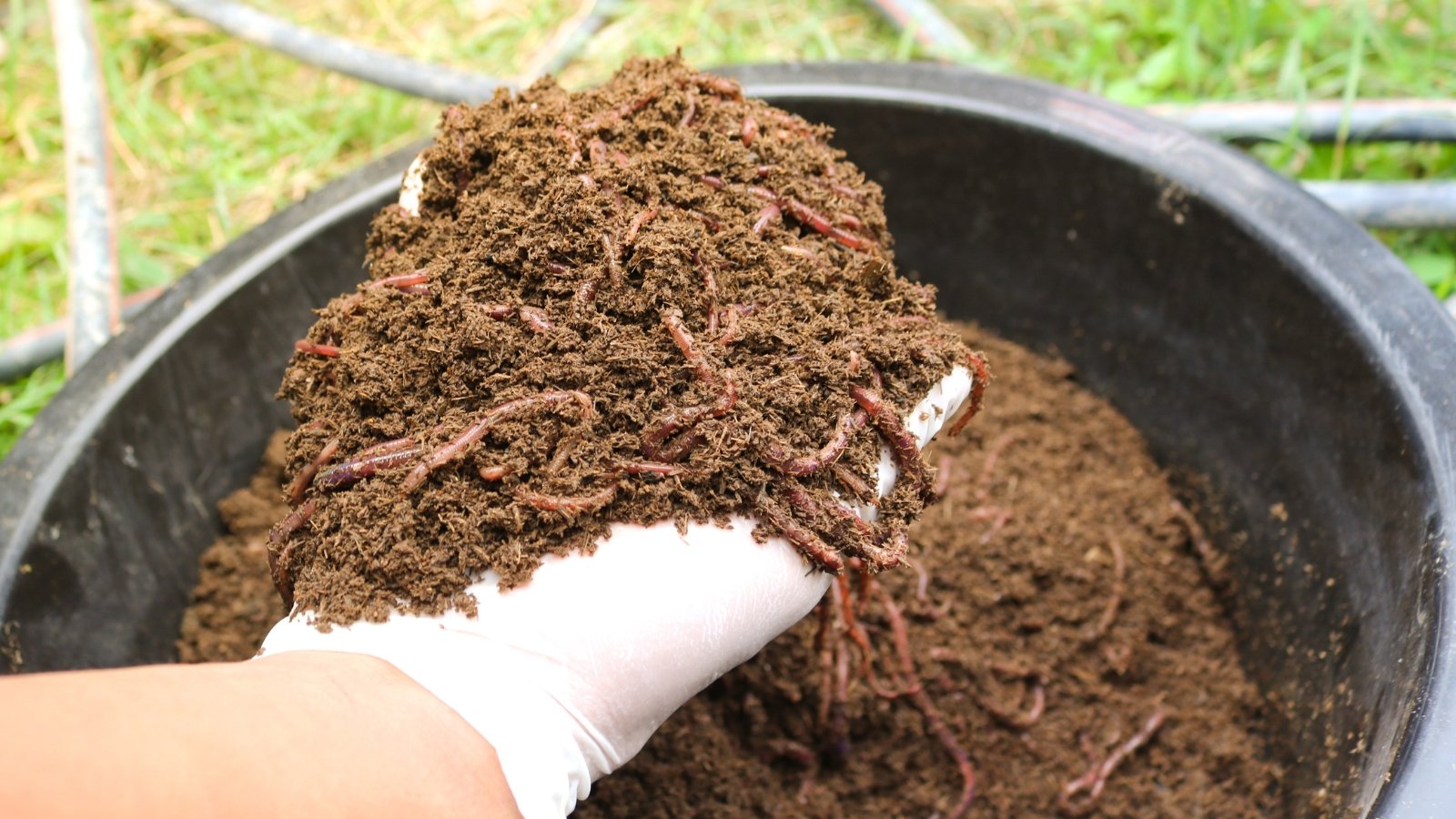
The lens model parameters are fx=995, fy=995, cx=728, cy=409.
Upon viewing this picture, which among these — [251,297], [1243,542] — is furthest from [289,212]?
[1243,542]

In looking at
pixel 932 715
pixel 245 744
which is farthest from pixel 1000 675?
pixel 245 744

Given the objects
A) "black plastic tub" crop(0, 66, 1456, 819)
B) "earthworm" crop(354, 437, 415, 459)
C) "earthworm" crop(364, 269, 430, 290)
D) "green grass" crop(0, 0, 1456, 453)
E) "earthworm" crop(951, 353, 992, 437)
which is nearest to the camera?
"earthworm" crop(354, 437, 415, 459)

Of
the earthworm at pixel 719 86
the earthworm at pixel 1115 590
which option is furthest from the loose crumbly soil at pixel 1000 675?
the earthworm at pixel 719 86

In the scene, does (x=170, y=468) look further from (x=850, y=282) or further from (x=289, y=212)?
(x=850, y=282)

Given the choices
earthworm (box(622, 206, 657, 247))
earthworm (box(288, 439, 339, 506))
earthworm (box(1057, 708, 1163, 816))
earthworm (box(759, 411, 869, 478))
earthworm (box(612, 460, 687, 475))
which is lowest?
earthworm (box(1057, 708, 1163, 816))

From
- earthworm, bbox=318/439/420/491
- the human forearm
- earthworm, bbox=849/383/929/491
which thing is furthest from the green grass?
the human forearm

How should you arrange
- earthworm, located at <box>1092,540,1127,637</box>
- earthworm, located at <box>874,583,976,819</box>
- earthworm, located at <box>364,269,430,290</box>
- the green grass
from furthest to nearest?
the green grass, earthworm, located at <box>1092,540,1127,637</box>, earthworm, located at <box>874,583,976,819</box>, earthworm, located at <box>364,269,430,290</box>

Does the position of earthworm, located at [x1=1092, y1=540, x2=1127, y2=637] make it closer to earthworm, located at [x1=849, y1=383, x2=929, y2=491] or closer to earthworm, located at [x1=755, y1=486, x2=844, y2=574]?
earthworm, located at [x1=849, y1=383, x2=929, y2=491]
